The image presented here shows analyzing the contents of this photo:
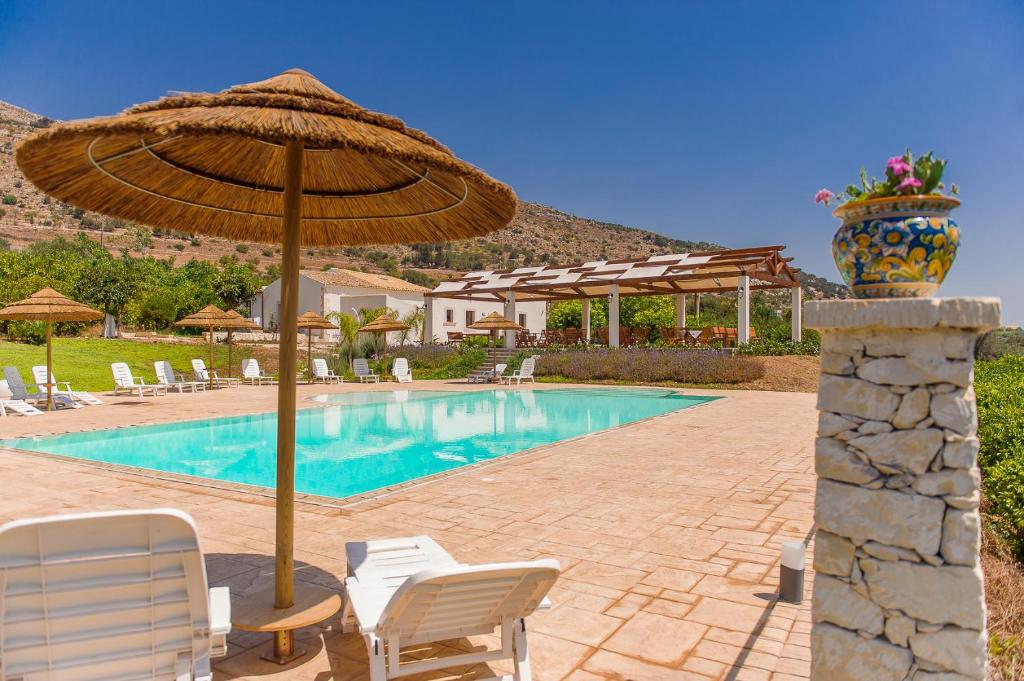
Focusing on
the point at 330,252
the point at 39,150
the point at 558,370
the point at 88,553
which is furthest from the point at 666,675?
the point at 330,252

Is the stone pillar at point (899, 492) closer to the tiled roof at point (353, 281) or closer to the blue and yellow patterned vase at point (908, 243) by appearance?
the blue and yellow patterned vase at point (908, 243)

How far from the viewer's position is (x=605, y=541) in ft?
14.2

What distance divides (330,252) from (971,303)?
63627mm

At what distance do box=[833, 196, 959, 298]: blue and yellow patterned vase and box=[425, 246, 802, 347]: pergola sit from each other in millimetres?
18018

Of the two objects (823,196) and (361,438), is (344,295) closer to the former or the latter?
(361,438)

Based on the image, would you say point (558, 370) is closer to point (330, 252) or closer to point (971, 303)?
point (971, 303)

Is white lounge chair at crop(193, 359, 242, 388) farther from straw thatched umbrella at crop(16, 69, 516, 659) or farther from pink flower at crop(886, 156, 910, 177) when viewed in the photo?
pink flower at crop(886, 156, 910, 177)

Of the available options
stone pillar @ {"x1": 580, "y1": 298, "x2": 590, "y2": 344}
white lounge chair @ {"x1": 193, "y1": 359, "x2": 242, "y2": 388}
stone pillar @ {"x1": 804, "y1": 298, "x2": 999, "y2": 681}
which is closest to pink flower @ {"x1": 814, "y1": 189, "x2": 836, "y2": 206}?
stone pillar @ {"x1": 804, "y1": 298, "x2": 999, "y2": 681}

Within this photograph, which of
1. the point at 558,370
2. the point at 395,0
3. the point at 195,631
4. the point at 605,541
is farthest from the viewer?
the point at 395,0

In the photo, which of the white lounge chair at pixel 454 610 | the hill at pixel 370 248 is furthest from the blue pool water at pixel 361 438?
the hill at pixel 370 248

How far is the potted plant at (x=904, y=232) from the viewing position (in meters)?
2.00

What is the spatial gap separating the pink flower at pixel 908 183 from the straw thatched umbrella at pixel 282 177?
1.60 m

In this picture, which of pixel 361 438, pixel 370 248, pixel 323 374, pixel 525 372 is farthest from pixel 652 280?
pixel 370 248

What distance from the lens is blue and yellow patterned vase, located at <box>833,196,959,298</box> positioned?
6.54 feet
